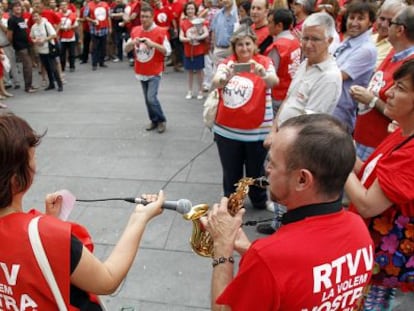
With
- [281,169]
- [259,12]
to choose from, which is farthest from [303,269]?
[259,12]

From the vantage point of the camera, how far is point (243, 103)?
12.0 ft

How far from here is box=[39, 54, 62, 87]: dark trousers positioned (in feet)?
29.6

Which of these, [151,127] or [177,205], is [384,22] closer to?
[177,205]

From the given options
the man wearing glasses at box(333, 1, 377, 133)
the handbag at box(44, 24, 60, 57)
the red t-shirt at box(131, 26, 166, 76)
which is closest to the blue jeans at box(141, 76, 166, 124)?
the red t-shirt at box(131, 26, 166, 76)

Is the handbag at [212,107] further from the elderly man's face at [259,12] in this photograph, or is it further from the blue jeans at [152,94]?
the blue jeans at [152,94]

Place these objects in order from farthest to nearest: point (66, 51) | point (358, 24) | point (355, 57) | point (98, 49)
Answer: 1. point (98, 49)
2. point (66, 51)
3. point (358, 24)
4. point (355, 57)

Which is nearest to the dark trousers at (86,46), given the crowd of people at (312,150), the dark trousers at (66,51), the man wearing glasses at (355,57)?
the dark trousers at (66,51)

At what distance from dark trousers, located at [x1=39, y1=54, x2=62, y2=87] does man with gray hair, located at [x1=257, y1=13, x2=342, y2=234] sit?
7.10 metres

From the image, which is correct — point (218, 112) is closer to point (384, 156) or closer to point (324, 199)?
point (384, 156)

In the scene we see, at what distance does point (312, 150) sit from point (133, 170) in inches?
165

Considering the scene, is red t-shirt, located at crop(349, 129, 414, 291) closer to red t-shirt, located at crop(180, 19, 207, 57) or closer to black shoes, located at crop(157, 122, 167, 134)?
black shoes, located at crop(157, 122, 167, 134)

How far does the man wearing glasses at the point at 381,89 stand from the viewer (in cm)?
302

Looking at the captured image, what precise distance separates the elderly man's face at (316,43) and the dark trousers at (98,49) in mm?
9229

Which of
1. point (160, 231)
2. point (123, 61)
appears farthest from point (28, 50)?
point (160, 231)
